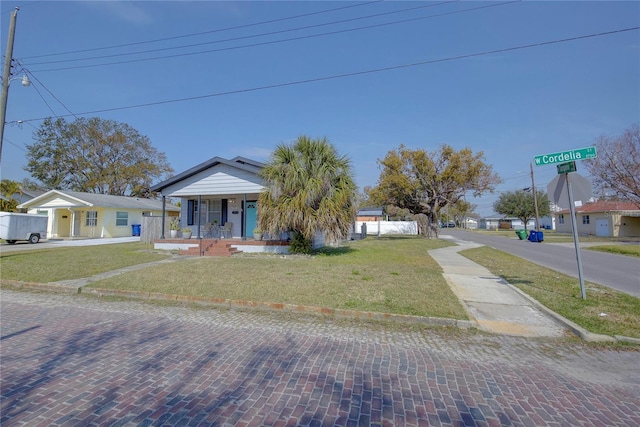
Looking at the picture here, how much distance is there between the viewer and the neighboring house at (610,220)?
118 feet

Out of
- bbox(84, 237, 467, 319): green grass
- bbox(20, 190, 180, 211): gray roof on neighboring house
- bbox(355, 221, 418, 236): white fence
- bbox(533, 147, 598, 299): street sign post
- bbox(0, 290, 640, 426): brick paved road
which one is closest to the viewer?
bbox(0, 290, 640, 426): brick paved road

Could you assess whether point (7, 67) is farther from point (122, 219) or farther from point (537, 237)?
point (537, 237)

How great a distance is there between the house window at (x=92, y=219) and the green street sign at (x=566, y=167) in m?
30.9

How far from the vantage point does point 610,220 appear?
1435 inches

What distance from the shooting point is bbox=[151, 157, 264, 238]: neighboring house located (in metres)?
16.2

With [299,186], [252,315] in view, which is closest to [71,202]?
[299,186]

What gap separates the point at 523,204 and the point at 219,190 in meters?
63.8

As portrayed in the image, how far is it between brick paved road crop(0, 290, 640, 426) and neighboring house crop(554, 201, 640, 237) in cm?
3897

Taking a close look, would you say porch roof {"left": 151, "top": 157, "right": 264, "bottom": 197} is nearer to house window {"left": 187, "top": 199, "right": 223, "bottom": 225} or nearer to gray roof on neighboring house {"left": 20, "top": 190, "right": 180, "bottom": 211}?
house window {"left": 187, "top": 199, "right": 223, "bottom": 225}

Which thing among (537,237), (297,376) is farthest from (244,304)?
(537,237)

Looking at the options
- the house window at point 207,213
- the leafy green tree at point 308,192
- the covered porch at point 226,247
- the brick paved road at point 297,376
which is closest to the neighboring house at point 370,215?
the house window at point 207,213

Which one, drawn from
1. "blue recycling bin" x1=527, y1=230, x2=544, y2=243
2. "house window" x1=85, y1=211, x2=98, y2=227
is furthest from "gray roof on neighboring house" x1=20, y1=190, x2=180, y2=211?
"blue recycling bin" x1=527, y1=230, x2=544, y2=243

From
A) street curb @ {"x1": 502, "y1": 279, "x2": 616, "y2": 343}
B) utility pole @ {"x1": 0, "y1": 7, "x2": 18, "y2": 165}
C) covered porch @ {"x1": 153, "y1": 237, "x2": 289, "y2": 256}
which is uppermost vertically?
utility pole @ {"x1": 0, "y1": 7, "x2": 18, "y2": 165}

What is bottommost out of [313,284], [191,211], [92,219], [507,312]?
[507,312]
